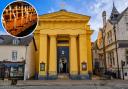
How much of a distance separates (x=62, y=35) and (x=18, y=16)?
86.0 feet

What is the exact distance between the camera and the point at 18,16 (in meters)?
18.1

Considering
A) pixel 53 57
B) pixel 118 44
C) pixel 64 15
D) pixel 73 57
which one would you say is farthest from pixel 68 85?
pixel 64 15

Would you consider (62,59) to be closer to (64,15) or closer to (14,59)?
(64,15)

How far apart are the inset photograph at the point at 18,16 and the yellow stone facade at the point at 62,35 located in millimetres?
23381

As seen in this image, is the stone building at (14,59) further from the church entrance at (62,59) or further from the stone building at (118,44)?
the stone building at (118,44)

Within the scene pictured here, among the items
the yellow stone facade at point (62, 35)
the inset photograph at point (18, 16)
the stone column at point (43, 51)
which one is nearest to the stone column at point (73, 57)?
the yellow stone facade at point (62, 35)

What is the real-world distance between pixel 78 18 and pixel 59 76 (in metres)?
11.4

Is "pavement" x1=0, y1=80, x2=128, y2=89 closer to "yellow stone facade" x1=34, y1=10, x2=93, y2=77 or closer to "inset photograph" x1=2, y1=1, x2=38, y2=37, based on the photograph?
"inset photograph" x1=2, y1=1, x2=38, y2=37

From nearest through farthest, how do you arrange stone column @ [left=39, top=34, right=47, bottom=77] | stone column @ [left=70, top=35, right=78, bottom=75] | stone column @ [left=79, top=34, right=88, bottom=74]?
stone column @ [left=39, top=34, right=47, bottom=77]
stone column @ [left=70, top=35, right=78, bottom=75]
stone column @ [left=79, top=34, right=88, bottom=74]

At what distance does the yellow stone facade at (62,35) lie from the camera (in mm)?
42500

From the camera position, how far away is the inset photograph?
1797cm

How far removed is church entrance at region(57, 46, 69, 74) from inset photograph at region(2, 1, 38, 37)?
26.3 metres

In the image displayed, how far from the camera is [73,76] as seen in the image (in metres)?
41.9

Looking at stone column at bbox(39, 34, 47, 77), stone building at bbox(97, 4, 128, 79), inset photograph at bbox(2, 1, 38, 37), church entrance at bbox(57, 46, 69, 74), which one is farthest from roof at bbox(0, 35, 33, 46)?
inset photograph at bbox(2, 1, 38, 37)
